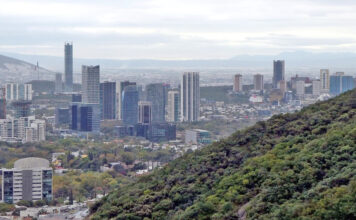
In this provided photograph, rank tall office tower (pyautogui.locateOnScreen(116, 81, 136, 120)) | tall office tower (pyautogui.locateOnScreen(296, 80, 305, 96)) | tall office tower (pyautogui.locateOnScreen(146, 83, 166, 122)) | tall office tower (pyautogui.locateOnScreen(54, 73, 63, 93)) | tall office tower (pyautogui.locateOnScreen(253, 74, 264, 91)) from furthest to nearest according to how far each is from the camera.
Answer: tall office tower (pyautogui.locateOnScreen(54, 73, 63, 93)) → tall office tower (pyautogui.locateOnScreen(253, 74, 264, 91)) → tall office tower (pyautogui.locateOnScreen(296, 80, 305, 96)) → tall office tower (pyautogui.locateOnScreen(116, 81, 136, 120)) → tall office tower (pyautogui.locateOnScreen(146, 83, 166, 122))

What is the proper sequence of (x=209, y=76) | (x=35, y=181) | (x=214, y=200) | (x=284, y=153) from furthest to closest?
(x=209, y=76), (x=35, y=181), (x=284, y=153), (x=214, y=200)

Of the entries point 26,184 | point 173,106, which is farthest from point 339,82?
point 26,184

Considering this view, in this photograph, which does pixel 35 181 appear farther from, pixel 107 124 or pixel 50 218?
pixel 107 124

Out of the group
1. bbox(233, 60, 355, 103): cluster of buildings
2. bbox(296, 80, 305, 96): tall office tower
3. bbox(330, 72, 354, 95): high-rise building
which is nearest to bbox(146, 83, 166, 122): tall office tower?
bbox(233, 60, 355, 103): cluster of buildings

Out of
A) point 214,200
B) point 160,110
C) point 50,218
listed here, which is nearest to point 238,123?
point 160,110

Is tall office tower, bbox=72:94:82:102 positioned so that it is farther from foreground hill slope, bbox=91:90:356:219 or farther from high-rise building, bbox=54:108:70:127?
foreground hill slope, bbox=91:90:356:219

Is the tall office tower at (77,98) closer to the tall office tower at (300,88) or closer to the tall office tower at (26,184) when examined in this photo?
the tall office tower at (300,88)
